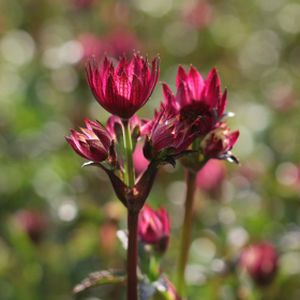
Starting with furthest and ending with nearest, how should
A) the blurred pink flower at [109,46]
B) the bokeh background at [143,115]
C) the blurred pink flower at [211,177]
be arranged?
the blurred pink flower at [109,46], the blurred pink flower at [211,177], the bokeh background at [143,115]

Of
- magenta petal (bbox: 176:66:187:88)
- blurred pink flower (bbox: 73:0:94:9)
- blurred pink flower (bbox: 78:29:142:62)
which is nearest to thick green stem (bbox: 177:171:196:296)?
magenta petal (bbox: 176:66:187:88)

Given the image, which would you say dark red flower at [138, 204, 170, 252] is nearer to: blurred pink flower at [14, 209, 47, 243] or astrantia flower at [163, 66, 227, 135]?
astrantia flower at [163, 66, 227, 135]

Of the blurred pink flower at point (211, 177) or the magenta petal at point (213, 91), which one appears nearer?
the magenta petal at point (213, 91)

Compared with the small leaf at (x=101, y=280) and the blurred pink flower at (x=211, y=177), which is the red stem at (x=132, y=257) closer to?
the small leaf at (x=101, y=280)

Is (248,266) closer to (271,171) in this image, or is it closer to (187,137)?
(187,137)

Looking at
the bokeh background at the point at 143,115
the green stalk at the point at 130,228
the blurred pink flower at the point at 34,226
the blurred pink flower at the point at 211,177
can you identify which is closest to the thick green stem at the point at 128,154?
the green stalk at the point at 130,228

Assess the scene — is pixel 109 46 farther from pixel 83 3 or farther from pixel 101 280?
pixel 101 280
